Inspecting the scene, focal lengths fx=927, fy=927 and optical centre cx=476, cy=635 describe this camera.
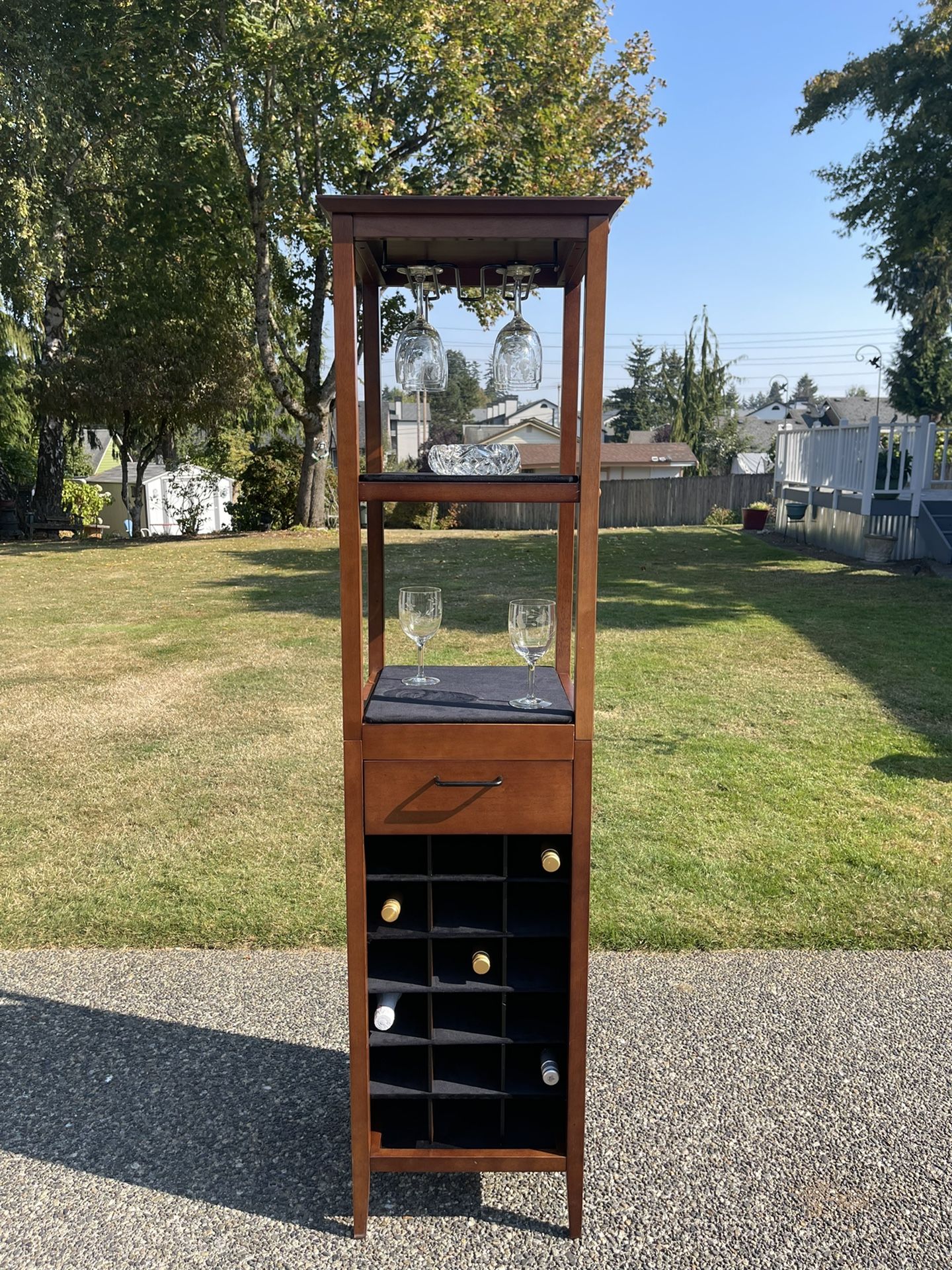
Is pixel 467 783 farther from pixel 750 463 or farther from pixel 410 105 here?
pixel 750 463

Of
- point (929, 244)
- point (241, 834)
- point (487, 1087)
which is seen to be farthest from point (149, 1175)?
point (929, 244)

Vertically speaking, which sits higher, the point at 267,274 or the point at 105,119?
the point at 105,119

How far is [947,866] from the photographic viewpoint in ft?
12.5

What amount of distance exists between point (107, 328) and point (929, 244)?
14.0 meters

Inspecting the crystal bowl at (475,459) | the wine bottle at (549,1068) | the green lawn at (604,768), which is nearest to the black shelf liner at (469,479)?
the crystal bowl at (475,459)

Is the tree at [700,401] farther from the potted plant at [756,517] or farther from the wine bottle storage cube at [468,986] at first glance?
the wine bottle storage cube at [468,986]

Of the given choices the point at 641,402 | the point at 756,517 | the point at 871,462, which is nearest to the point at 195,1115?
the point at 871,462

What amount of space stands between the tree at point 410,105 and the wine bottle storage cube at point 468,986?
14.9 meters

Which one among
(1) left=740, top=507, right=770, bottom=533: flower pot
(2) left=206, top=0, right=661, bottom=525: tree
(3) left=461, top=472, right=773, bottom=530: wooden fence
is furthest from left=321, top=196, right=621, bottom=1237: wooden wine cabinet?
(3) left=461, top=472, right=773, bottom=530: wooden fence

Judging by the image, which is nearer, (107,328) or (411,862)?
(411,862)

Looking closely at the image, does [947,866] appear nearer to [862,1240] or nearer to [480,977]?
[862,1240]

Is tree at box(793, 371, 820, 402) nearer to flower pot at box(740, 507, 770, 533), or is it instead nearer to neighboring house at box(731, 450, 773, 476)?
neighboring house at box(731, 450, 773, 476)

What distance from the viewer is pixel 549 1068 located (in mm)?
2109

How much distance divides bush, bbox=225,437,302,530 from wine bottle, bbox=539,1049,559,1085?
18.4m
